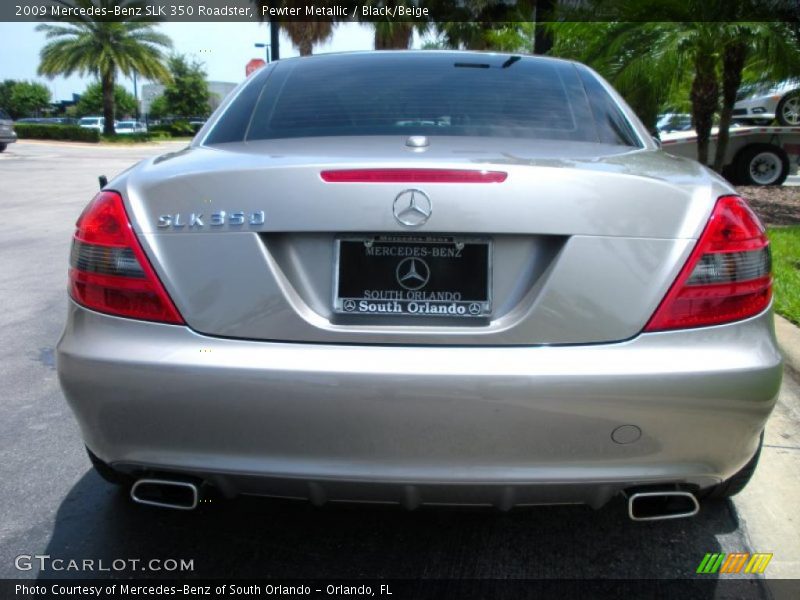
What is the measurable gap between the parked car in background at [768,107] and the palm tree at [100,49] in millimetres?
37402

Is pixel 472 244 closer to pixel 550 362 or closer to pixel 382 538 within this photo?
pixel 550 362

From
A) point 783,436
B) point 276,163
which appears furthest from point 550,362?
point 783,436

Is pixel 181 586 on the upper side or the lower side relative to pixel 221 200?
lower

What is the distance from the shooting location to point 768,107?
20531 millimetres

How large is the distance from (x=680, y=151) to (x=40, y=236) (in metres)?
11.5

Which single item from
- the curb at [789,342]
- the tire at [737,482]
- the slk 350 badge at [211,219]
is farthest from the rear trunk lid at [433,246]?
the curb at [789,342]

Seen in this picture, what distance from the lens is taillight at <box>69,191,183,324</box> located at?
2.11 m

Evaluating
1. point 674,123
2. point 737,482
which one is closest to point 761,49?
point 737,482

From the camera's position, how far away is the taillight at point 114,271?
2.11 m

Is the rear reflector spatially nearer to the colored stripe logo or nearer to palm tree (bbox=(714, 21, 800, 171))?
the colored stripe logo

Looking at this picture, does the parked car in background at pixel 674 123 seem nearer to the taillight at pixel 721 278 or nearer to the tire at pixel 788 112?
the tire at pixel 788 112

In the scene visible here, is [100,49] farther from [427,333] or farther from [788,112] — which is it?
[427,333]

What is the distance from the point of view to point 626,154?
8.11 ft

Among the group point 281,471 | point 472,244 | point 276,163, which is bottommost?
point 281,471
